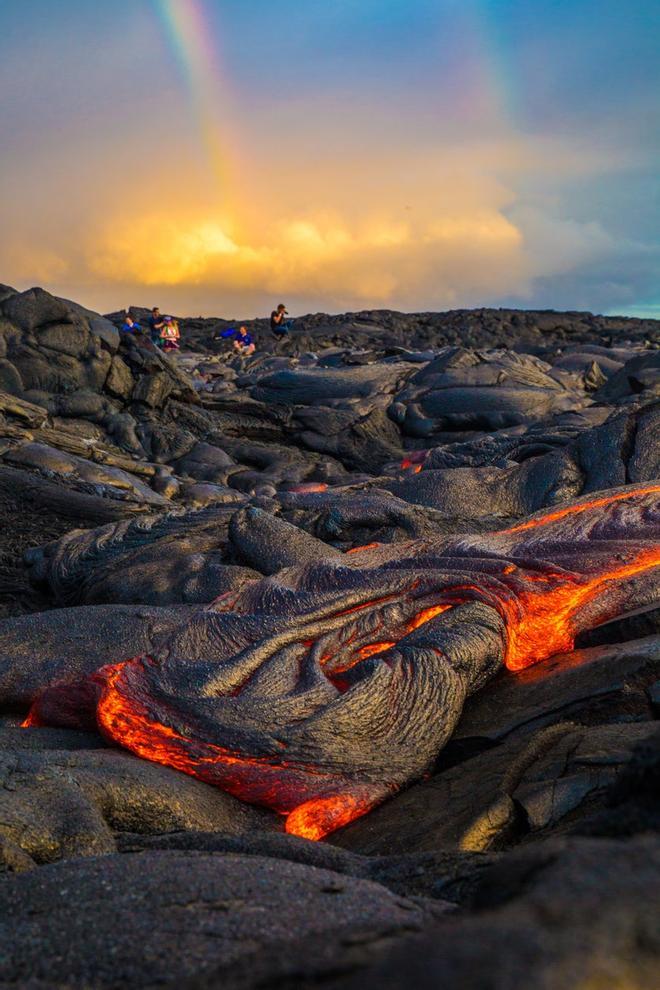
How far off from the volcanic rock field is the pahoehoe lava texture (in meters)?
0.02

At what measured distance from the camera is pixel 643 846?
1.65 m

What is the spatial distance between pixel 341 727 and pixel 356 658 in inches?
35.0

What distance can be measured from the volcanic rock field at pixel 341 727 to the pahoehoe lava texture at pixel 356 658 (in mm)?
18

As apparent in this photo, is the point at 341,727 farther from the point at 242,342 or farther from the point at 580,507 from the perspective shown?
the point at 242,342

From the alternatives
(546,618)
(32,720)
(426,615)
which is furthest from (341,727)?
(32,720)

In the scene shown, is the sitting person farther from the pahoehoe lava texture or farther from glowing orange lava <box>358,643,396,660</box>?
glowing orange lava <box>358,643,396,660</box>

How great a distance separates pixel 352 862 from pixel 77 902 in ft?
3.56

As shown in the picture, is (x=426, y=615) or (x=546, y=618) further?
(x=546, y=618)

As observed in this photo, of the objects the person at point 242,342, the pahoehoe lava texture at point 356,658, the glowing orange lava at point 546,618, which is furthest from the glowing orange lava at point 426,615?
the person at point 242,342

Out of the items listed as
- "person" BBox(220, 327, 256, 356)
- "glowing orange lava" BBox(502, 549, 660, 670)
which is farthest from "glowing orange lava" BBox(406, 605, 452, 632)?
"person" BBox(220, 327, 256, 356)

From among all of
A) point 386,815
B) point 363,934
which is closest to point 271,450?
point 386,815

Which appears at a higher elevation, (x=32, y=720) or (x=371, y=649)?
(x=371, y=649)

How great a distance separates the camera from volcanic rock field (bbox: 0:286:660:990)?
5.51 feet

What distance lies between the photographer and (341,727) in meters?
5.29
